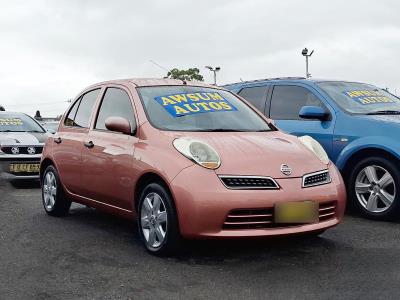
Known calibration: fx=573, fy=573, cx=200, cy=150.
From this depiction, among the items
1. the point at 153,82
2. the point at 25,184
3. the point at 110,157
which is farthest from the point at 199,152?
the point at 25,184

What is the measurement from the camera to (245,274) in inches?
161

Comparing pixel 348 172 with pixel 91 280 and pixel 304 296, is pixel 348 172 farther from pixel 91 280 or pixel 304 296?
pixel 91 280

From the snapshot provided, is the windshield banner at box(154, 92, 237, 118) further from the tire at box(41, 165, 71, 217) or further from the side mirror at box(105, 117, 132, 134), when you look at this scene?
the tire at box(41, 165, 71, 217)

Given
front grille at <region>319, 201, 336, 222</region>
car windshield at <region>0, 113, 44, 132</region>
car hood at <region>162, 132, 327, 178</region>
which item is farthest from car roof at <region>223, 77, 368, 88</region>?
car windshield at <region>0, 113, 44, 132</region>

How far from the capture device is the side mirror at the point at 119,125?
5.01 meters

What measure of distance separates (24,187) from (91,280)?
624cm

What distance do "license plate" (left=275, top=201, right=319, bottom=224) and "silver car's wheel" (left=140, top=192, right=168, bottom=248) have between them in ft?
2.89

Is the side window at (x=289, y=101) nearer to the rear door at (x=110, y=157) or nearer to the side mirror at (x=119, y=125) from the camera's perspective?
the rear door at (x=110, y=157)

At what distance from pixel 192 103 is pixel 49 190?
7.73ft

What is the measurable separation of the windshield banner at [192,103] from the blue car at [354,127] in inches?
54.7

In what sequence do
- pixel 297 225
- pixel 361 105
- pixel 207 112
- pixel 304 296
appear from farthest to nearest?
1. pixel 361 105
2. pixel 207 112
3. pixel 297 225
4. pixel 304 296

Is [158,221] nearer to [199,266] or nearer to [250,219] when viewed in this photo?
[199,266]

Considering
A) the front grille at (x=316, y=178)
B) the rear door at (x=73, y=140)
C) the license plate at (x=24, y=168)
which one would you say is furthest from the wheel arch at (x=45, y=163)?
the front grille at (x=316, y=178)

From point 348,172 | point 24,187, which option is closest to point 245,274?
point 348,172
